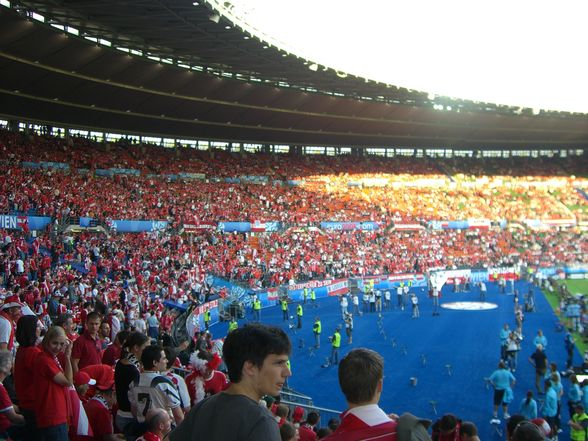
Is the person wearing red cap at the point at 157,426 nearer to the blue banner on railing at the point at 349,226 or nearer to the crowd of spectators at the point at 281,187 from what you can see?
the crowd of spectators at the point at 281,187

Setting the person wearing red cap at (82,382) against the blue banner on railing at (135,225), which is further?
the blue banner on railing at (135,225)

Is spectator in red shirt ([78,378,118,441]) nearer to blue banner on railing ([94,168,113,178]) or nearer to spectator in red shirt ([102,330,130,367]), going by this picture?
spectator in red shirt ([102,330,130,367])

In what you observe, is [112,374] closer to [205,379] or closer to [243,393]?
[205,379]

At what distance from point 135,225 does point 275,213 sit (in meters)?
11.6

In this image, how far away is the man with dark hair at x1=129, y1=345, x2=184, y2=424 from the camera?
5035 millimetres

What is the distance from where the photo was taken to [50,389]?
530 centimetres

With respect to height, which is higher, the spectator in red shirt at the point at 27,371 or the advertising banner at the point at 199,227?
the spectator in red shirt at the point at 27,371

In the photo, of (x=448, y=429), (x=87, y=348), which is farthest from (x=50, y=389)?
(x=448, y=429)

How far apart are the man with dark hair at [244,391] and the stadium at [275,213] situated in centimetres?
279

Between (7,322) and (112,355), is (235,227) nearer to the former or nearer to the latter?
(112,355)

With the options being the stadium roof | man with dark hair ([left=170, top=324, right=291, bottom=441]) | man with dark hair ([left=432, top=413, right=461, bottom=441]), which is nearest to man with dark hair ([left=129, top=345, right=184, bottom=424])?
man with dark hair ([left=170, top=324, right=291, bottom=441])

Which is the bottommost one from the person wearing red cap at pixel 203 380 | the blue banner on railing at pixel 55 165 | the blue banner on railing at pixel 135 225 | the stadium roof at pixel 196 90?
the blue banner on railing at pixel 135 225

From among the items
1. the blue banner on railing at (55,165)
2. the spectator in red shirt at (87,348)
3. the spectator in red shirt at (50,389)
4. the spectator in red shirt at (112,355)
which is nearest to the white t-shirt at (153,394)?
the spectator in red shirt at (50,389)

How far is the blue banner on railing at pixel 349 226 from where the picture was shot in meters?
42.8
